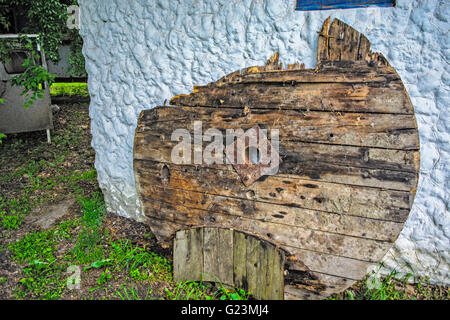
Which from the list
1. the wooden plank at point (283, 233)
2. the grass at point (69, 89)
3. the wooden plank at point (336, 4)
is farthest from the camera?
the grass at point (69, 89)

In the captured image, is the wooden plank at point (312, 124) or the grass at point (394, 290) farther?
the grass at point (394, 290)

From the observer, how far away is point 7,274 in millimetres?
2842

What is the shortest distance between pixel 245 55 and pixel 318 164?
1133 millimetres

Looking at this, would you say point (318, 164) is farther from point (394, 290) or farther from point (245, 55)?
point (394, 290)

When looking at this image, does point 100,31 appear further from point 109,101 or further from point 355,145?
point 355,145

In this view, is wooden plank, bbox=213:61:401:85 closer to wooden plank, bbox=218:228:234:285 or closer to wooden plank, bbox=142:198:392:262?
wooden plank, bbox=142:198:392:262

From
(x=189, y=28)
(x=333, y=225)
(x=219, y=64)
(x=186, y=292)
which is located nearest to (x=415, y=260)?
(x=333, y=225)

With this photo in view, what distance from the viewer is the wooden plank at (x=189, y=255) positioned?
8.24 feet

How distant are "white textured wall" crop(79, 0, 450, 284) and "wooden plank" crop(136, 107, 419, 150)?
1.86ft

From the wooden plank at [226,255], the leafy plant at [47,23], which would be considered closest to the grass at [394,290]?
the wooden plank at [226,255]

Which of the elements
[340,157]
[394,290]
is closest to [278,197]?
[340,157]

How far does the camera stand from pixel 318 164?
81.9 inches

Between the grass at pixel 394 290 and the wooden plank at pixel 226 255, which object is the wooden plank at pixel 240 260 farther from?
the grass at pixel 394 290

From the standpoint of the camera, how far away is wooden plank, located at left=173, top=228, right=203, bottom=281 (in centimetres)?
251
